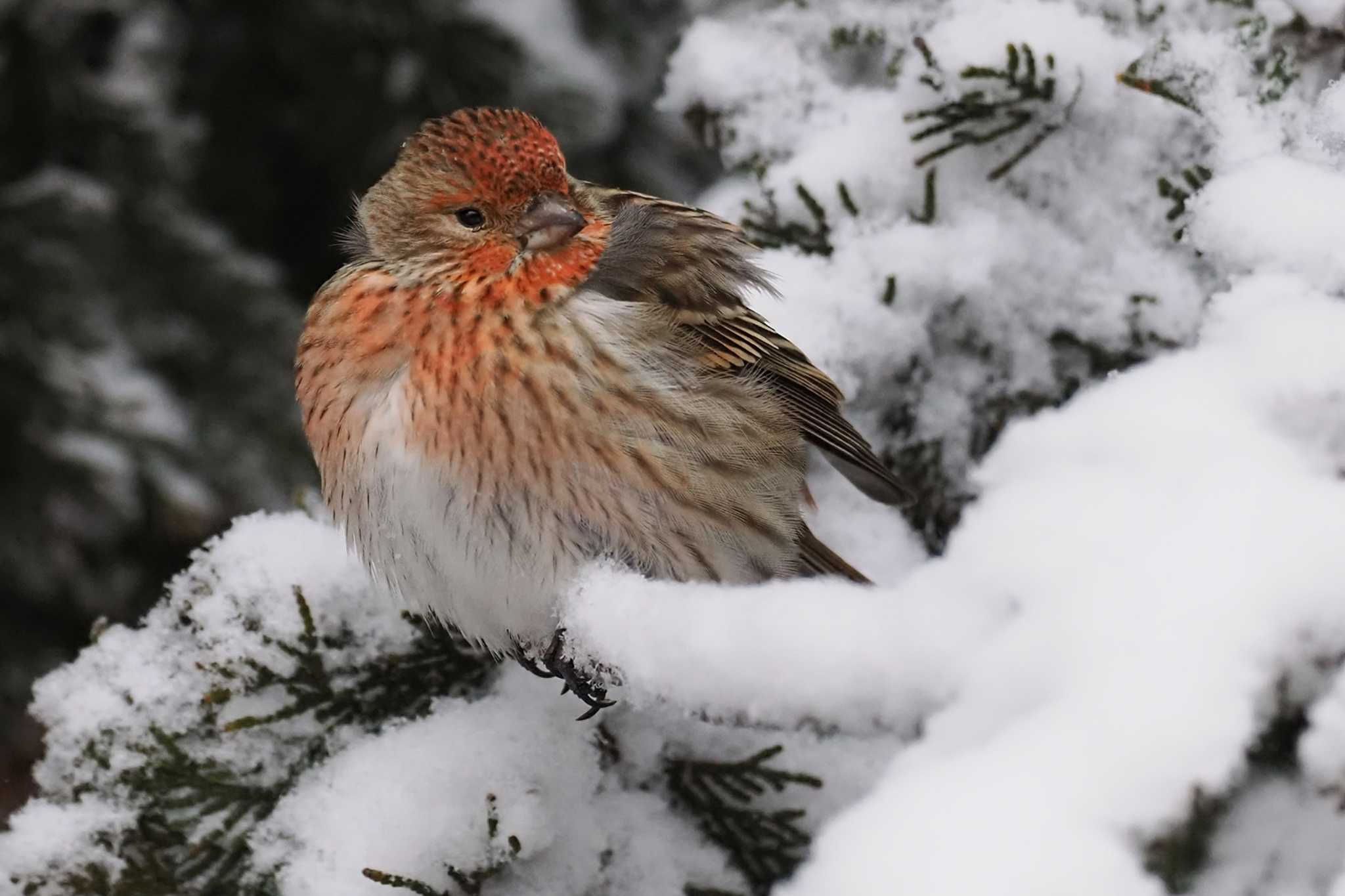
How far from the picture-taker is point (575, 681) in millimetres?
2443

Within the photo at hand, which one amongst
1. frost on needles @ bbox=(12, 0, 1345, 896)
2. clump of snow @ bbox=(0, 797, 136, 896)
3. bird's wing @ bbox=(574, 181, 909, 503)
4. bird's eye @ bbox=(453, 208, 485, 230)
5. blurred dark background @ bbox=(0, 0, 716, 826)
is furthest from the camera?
blurred dark background @ bbox=(0, 0, 716, 826)

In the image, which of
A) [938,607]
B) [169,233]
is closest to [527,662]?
[938,607]

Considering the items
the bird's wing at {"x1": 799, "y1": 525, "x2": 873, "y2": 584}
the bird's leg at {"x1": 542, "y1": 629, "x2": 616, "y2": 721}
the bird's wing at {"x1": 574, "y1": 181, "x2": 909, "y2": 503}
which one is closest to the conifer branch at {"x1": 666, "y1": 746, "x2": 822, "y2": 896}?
the bird's leg at {"x1": 542, "y1": 629, "x2": 616, "y2": 721}

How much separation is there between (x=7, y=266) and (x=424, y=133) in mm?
2266

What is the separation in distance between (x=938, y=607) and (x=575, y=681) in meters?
1.39

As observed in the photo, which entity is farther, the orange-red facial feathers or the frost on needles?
the orange-red facial feathers

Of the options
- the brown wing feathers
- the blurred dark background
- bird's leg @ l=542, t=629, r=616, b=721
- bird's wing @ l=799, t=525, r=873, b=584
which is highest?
the blurred dark background

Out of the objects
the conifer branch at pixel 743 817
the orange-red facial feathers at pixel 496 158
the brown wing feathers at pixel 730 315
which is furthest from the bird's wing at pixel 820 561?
the orange-red facial feathers at pixel 496 158

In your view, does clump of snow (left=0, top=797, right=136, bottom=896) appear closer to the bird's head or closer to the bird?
the bird

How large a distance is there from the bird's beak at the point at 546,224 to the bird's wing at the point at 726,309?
142 millimetres

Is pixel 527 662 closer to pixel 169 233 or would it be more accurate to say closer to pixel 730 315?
pixel 730 315

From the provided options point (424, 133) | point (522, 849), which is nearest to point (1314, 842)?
point (522, 849)

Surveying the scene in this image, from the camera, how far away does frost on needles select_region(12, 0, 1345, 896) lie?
100 centimetres

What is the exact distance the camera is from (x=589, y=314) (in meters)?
2.55
